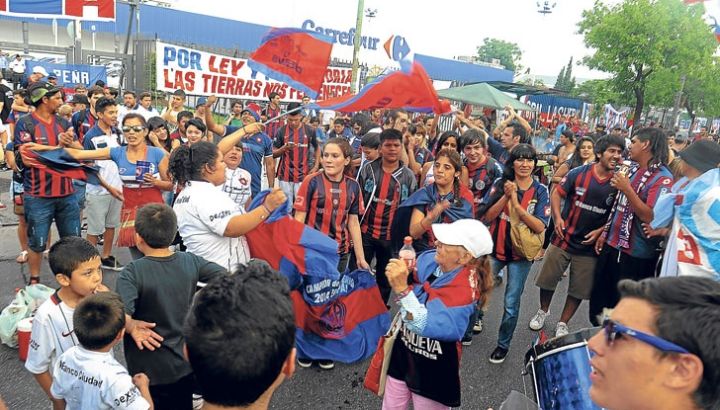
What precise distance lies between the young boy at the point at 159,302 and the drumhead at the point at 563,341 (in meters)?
1.57

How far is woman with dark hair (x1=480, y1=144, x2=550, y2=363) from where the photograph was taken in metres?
4.08

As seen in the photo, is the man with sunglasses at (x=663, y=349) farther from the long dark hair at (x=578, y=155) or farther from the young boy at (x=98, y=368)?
the long dark hair at (x=578, y=155)

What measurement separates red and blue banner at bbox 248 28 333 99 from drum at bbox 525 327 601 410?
3598 millimetres

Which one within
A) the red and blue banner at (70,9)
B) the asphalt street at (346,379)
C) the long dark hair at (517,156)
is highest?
the red and blue banner at (70,9)

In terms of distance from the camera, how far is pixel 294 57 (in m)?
5.00

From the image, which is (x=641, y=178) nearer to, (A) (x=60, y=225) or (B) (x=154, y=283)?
(B) (x=154, y=283)

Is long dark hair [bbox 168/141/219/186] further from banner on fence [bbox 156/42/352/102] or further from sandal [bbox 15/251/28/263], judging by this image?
banner on fence [bbox 156/42/352/102]

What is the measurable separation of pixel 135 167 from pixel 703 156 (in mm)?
4709

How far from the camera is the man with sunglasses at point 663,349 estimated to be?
4.04 feet

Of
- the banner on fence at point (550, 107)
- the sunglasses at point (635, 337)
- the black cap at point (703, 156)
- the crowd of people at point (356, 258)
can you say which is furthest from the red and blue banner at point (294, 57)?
the banner on fence at point (550, 107)

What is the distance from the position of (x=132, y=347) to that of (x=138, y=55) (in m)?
10.6

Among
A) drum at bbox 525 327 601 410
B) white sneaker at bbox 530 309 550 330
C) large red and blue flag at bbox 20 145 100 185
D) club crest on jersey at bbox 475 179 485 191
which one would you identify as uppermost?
club crest on jersey at bbox 475 179 485 191

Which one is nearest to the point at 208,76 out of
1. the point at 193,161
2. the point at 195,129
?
the point at 195,129

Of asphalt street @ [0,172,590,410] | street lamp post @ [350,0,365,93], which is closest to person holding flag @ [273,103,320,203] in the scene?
asphalt street @ [0,172,590,410]
